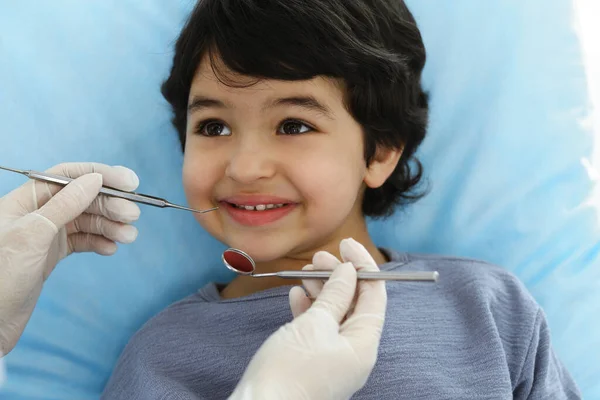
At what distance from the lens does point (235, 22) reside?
1.24 m

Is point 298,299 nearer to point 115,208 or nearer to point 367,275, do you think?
point 367,275

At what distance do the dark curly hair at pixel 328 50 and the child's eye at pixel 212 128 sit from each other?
109 millimetres

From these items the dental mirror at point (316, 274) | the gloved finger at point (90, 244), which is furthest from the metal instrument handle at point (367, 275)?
the gloved finger at point (90, 244)

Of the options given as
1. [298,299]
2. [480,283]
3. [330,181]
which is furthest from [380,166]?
[298,299]

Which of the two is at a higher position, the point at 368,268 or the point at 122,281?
the point at 368,268

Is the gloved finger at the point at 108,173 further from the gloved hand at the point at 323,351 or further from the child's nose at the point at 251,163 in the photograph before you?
the gloved hand at the point at 323,351

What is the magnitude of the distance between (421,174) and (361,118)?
0.41 m

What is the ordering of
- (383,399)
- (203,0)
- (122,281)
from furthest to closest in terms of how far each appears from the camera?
(122,281) → (203,0) → (383,399)

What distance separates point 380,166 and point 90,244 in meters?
0.66

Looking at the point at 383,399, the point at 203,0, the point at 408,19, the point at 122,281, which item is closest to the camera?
the point at 383,399

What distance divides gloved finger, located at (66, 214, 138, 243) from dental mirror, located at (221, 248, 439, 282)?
0.25 m

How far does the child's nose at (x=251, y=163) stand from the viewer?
3.97ft

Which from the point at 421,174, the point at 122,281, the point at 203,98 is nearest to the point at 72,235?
the point at 122,281

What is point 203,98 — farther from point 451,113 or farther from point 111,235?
point 451,113
